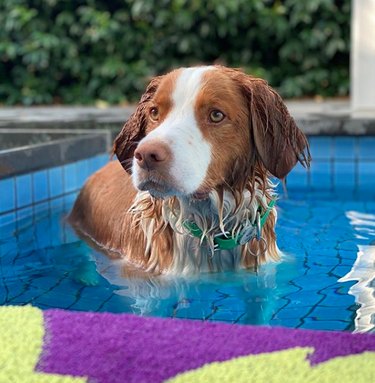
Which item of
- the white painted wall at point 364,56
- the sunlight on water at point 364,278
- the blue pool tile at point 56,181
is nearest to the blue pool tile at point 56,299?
the sunlight on water at point 364,278

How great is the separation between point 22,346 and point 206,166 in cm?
100

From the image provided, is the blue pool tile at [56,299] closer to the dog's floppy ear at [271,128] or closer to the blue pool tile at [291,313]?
the blue pool tile at [291,313]

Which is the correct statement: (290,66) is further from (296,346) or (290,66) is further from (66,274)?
(296,346)

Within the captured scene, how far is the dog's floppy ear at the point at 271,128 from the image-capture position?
3148 mm

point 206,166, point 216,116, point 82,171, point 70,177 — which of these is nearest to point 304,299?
point 206,166

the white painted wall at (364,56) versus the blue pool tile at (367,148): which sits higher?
the white painted wall at (364,56)

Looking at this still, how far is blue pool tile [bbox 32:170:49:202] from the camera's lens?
4962mm

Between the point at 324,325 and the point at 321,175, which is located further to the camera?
the point at 321,175

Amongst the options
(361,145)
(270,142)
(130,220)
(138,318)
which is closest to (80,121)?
(361,145)

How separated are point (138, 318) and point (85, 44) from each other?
959 centimetres

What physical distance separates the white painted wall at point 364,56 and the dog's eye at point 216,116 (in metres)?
4.99

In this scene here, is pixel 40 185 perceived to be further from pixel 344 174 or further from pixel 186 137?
pixel 344 174

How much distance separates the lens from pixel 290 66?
11.4 meters

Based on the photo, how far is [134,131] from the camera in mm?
3475
